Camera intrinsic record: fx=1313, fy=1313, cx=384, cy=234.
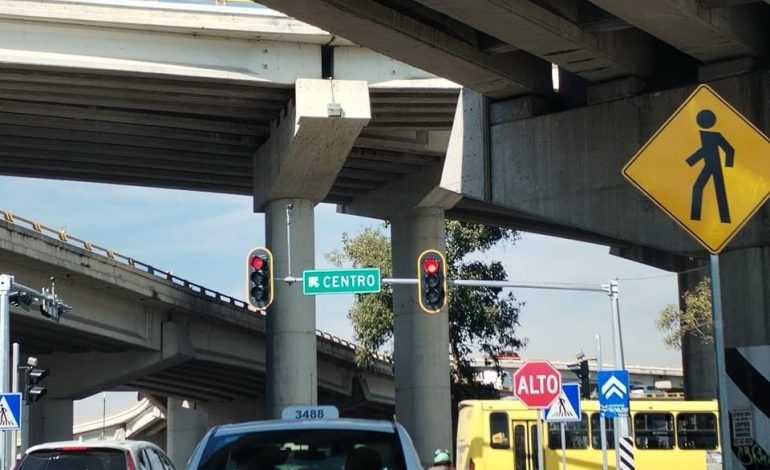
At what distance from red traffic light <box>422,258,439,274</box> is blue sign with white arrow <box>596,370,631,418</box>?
4.09 meters

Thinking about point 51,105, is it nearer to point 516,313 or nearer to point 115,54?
point 115,54

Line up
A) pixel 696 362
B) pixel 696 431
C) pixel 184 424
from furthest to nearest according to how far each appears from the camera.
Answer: pixel 184 424 → pixel 696 362 → pixel 696 431

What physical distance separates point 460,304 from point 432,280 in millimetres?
25461

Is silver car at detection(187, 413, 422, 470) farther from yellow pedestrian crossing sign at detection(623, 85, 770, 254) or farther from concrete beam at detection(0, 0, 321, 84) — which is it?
concrete beam at detection(0, 0, 321, 84)

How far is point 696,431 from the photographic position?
32.7m

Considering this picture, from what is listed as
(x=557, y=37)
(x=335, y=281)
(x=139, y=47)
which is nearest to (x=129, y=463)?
(x=557, y=37)

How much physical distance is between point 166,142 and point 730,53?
2825 centimetres

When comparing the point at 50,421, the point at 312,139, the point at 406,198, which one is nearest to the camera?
the point at 312,139

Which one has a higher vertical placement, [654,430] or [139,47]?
[139,47]

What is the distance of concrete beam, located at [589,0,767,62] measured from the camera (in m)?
14.2

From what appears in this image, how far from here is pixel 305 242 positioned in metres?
42.7

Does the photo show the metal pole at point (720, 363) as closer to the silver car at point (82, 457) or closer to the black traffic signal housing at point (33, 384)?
the silver car at point (82, 457)

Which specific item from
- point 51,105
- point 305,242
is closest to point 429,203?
point 305,242

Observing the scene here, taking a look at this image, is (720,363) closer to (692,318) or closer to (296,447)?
(296,447)
